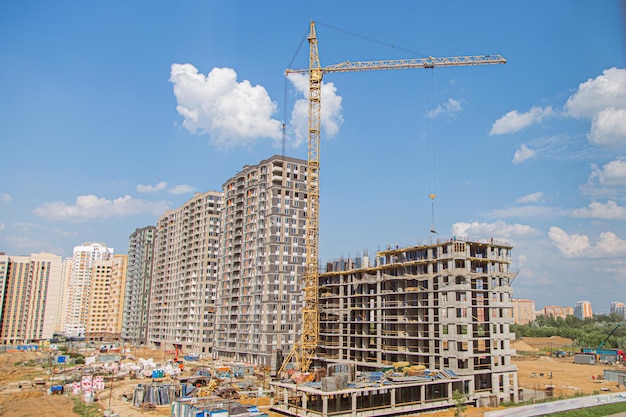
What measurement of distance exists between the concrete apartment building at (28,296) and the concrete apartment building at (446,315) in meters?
129

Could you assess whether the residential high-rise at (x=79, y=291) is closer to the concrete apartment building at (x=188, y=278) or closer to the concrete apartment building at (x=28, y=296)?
the concrete apartment building at (x=28, y=296)

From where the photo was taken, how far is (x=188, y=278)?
114812 millimetres

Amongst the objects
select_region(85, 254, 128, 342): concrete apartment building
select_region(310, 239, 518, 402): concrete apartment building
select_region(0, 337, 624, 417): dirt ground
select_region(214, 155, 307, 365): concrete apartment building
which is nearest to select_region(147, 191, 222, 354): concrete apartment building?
select_region(0, 337, 624, 417): dirt ground

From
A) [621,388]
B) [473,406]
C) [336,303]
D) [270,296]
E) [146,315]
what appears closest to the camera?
[473,406]

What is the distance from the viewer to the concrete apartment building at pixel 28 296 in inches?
5891

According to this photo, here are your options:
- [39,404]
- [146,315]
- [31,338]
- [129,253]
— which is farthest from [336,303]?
[31,338]

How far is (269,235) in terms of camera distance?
286 feet

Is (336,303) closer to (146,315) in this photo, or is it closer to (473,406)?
(473,406)

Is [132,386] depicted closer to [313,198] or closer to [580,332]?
[313,198]

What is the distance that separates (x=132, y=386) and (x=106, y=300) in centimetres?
11780

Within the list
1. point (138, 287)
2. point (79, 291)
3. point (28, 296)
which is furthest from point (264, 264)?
point (79, 291)

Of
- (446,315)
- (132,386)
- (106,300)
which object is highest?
(446,315)

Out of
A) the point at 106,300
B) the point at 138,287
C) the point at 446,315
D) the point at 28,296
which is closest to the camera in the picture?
the point at 446,315

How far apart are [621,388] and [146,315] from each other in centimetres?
11693
